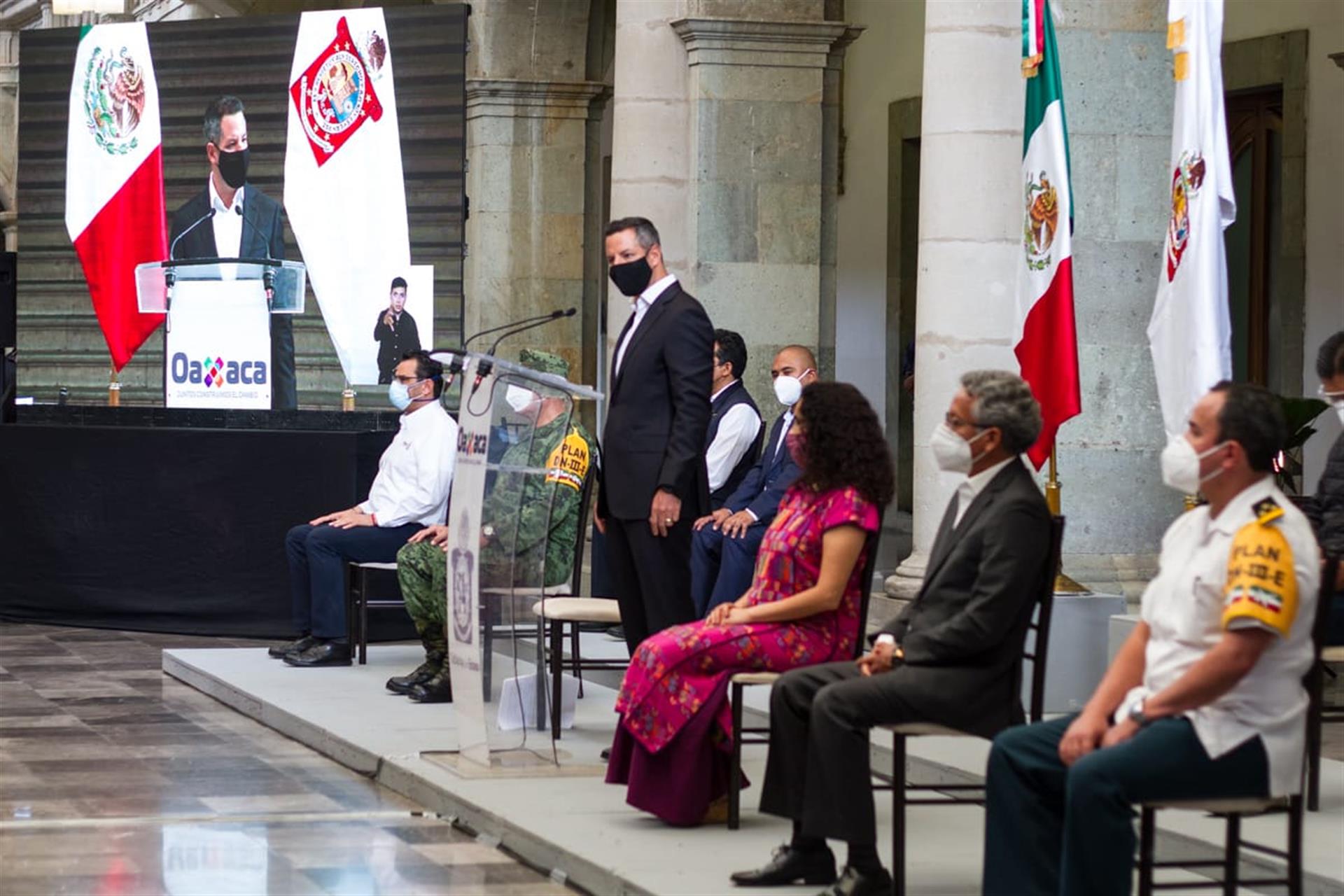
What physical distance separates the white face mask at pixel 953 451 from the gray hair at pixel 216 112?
894cm

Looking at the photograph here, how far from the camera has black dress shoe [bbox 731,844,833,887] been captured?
5453 millimetres

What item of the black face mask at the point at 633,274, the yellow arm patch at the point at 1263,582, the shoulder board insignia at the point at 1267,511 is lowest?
the yellow arm patch at the point at 1263,582

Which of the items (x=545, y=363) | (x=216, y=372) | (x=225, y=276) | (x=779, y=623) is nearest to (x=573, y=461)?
(x=545, y=363)

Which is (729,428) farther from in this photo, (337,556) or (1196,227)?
(1196,227)

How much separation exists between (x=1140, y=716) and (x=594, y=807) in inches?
102

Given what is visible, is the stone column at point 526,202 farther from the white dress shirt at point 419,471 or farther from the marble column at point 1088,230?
the marble column at point 1088,230

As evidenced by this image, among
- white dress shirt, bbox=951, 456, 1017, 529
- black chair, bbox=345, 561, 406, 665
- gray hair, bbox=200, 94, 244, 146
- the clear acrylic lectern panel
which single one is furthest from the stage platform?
gray hair, bbox=200, 94, 244, 146

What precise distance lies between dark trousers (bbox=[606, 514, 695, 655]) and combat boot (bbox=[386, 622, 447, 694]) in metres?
2.19

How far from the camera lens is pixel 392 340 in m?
12.8

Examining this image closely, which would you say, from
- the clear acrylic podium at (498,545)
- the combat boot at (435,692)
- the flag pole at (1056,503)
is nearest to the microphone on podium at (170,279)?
the combat boot at (435,692)

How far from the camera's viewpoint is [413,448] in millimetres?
9922

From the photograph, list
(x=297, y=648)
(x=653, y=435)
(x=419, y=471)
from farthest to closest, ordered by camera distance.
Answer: (x=297, y=648) < (x=419, y=471) < (x=653, y=435)

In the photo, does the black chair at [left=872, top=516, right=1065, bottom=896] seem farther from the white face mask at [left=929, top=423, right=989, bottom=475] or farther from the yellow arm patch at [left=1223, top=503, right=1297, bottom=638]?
the yellow arm patch at [left=1223, top=503, right=1297, bottom=638]

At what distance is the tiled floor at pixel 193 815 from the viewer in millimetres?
5965
